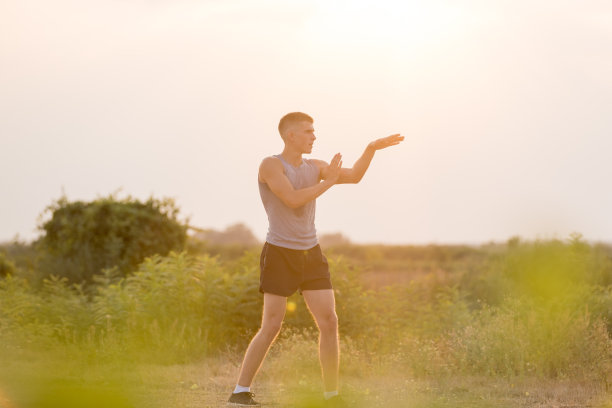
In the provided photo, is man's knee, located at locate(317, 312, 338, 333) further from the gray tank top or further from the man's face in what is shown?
the man's face

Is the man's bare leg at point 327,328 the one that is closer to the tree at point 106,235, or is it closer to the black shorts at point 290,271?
the black shorts at point 290,271

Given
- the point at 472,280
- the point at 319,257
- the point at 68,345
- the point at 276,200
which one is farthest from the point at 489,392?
the point at 472,280

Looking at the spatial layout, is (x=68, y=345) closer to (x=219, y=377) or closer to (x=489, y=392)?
(x=219, y=377)

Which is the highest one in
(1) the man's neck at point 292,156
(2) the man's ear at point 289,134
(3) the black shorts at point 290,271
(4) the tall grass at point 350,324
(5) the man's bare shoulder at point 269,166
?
(2) the man's ear at point 289,134

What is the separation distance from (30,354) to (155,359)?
1.76 metres

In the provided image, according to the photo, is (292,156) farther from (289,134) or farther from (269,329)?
(269,329)

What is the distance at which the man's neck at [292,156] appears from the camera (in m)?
6.62

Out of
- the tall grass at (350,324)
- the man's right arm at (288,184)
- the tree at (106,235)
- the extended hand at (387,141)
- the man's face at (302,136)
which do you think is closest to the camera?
the man's right arm at (288,184)

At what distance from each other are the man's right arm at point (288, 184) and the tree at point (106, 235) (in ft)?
31.0

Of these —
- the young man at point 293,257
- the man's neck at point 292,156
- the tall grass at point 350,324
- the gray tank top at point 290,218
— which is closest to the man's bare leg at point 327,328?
the young man at point 293,257

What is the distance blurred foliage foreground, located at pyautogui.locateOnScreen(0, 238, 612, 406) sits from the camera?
8.69m

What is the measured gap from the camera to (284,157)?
262 inches

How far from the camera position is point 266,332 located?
21.4 ft

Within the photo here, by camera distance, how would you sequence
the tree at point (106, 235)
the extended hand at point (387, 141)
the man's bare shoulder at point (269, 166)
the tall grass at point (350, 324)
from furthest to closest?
1. the tree at point (106, 235)
2. the tall grass at point (350, 324)
3. the extended hand at point (387, 141)
4. the man's bare shoulder at point (269, 166)
